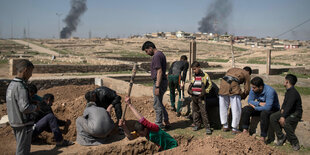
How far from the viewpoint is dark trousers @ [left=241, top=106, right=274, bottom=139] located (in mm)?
5188

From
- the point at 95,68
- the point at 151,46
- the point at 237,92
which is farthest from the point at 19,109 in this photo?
the point at 95,68

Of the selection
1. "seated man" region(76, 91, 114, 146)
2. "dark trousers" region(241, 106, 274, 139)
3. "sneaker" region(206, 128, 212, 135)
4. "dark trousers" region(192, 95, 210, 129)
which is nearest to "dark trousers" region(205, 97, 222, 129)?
"dark trousers" region(192, 95, 210, 129)

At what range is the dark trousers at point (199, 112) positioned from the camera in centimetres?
572

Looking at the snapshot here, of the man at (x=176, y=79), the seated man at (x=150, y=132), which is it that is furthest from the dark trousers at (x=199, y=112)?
the seated man at (x=150, y=132)

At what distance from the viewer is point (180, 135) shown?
547 centimetres

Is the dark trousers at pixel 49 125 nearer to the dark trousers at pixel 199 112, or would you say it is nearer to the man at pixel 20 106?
the man at pixel 20 106

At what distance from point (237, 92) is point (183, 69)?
2060 millimetres

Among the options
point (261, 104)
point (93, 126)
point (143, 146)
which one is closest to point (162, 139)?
point (143, 146)

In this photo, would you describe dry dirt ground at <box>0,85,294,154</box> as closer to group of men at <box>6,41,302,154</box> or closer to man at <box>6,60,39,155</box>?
group of men at <box>6,41,302,154</box>

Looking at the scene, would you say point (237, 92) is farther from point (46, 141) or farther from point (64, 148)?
point (46, 141)

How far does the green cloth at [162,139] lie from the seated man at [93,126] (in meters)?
0.79

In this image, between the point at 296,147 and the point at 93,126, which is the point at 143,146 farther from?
the point at 296,147

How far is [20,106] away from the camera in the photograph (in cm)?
365

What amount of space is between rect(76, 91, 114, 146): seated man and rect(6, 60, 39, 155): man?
38.2 inches
